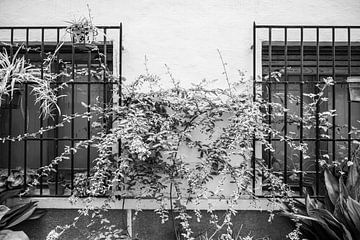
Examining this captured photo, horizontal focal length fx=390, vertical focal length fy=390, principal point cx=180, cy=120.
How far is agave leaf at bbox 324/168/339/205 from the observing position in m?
3.51

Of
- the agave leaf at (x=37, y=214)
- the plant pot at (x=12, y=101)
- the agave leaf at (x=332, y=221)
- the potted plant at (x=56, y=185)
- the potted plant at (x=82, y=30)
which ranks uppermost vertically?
the potted plant at (x=82, y=30)

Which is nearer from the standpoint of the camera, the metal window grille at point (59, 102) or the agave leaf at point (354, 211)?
the agave leaf at point (354, 211)

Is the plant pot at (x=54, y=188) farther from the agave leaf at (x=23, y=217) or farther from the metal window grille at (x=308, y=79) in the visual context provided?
the metal window grille at (x=308, y=79)

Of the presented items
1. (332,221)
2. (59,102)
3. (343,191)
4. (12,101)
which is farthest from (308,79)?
(12,101)

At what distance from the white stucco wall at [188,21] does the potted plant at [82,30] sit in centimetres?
27

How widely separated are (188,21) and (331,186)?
2.14 m

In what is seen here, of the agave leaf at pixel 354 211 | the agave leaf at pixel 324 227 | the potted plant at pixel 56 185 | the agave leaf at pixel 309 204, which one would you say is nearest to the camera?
the agave leaf at pixel 354 211

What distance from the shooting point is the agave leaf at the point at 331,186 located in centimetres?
351

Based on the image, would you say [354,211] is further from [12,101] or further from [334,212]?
[12,101]

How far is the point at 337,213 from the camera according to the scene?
3.36 meters

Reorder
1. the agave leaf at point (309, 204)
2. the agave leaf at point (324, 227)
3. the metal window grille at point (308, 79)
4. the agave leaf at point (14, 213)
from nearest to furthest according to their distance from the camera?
the agave leaf at point (324, 227), the agave leaf at point (309, 204), the agave leaf at point (14, 213), the metal window grille at point (308, 79)

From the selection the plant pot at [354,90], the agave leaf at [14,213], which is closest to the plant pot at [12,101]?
the agave leaf at [14,213]

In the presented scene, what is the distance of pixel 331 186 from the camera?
3568 millimetres

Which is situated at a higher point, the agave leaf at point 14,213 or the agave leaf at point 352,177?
the agave leaf at point 352,177
